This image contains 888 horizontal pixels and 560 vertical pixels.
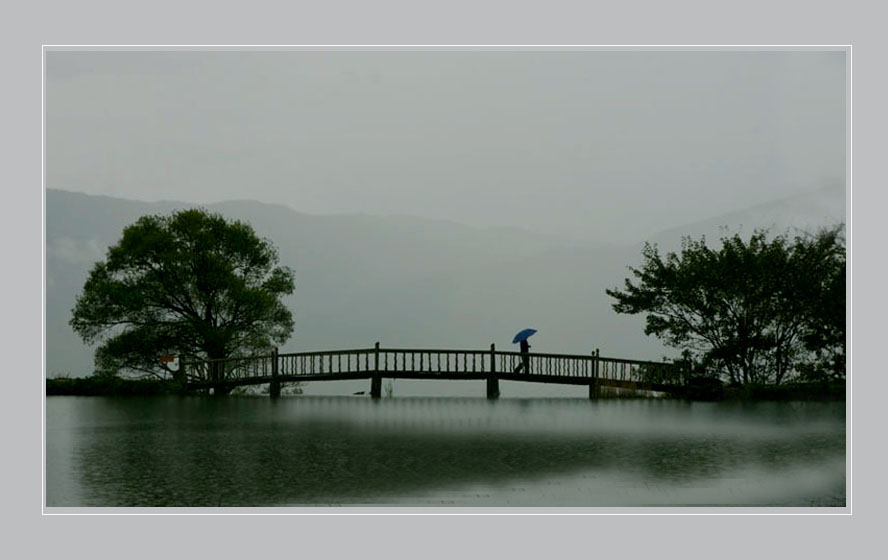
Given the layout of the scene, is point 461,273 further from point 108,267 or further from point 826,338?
point 108,267

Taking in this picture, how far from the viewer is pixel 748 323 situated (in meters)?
21.7

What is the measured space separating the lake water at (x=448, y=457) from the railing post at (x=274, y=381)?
15.5 feet

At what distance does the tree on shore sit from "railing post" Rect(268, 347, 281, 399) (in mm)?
7843

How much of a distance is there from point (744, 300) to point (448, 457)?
11.6 metres

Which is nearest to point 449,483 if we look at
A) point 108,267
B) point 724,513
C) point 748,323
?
point 724,513

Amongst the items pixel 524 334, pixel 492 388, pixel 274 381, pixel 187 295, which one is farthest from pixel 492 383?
pixel 187 295

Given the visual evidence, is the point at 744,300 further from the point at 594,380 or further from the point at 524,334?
the point at 524,334

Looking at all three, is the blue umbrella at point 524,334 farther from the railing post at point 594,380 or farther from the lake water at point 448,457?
the railing post at point 594,380

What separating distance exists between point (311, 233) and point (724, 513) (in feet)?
38.1

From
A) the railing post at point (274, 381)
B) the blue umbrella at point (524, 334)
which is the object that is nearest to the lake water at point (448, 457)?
the blue umbrella at point (524, 334)

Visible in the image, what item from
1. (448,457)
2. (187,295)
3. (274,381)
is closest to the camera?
(448,457)

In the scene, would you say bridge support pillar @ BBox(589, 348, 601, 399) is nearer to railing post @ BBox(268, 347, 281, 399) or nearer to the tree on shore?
the tree on shore

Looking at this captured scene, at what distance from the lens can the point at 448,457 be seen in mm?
12383

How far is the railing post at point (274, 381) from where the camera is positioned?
24.5 metres
